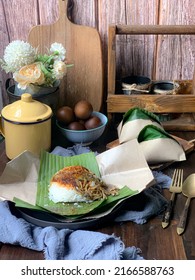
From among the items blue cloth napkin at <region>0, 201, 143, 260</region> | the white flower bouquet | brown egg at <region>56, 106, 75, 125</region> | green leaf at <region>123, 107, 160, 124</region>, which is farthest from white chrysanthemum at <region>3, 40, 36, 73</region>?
blue cloth napkin at <region>0, 201, 143, 260</region>

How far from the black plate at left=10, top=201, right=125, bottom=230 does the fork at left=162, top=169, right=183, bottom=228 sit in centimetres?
9

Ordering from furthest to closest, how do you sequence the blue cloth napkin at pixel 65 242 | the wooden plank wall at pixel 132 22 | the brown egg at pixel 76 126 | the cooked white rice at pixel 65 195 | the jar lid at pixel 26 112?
the wooden plank wall at pixel 132 22
the brown egg at pixel 76 126
the jar lid at pixel 26 112
the cooked white rice at pixel 65 195
the blue cloth napkin at pixel 65 242

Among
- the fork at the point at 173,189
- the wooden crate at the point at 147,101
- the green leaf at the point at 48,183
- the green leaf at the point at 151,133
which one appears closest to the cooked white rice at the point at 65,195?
the green leaf at the point at 48,183

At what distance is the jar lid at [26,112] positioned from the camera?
87 cm

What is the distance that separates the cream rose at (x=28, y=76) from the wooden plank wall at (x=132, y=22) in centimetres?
27

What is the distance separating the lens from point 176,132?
3.56ft

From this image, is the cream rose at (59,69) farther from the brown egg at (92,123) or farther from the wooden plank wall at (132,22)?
the wooden plank wall at (132,22)

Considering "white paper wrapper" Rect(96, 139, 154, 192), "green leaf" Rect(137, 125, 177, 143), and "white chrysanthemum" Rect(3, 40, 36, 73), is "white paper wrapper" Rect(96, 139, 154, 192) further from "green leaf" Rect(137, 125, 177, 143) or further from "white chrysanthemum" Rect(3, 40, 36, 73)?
"white chrysanthemum" Rect(3, 40, 36, 73)

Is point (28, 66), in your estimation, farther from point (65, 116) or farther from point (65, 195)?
point (65, 195)

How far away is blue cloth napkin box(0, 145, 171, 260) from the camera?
61 cm

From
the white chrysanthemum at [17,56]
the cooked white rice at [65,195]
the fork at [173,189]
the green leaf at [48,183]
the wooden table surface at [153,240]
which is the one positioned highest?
the white chrysanthemum at [17,56]

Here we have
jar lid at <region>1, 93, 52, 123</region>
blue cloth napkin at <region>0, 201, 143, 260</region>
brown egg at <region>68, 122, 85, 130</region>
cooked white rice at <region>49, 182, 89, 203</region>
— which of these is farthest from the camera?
brown egg at <region>68, 122, 85, 130</region>

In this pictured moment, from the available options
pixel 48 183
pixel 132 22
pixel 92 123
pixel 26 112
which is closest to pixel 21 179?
pixel 48 183
